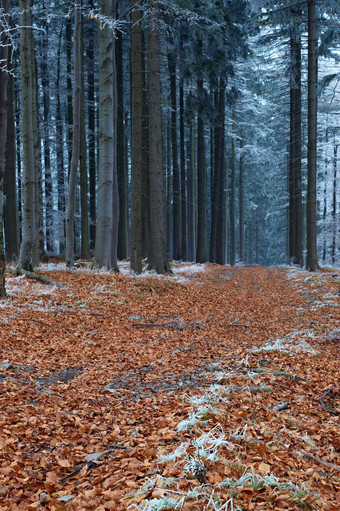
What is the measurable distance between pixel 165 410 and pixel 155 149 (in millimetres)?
11611

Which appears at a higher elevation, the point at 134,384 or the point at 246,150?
the point at 246,150

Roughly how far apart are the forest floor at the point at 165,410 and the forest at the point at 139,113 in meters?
3.13

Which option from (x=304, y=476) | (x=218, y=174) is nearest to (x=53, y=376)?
(x=304, y=476)

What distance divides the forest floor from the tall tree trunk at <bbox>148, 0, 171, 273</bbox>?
6.29m

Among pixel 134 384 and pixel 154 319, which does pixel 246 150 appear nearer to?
pixel 154 319

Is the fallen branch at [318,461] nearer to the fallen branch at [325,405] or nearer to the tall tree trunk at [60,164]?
the fallen branch at [325,405]

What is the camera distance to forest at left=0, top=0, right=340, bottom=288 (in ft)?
41.7

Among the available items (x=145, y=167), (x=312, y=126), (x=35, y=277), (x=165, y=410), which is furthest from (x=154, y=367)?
(x=145, y=167)

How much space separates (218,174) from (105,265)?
15256mm

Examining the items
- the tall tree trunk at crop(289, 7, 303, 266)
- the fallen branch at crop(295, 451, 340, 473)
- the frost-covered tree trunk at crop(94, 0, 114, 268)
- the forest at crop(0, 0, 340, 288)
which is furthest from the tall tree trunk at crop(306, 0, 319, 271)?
the fallen branch at crop(295, 451, 340, 473)

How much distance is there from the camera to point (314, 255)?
1725 cm

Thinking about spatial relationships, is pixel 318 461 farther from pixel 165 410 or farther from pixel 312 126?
pixel 312 126

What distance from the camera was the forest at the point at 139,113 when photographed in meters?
12.7

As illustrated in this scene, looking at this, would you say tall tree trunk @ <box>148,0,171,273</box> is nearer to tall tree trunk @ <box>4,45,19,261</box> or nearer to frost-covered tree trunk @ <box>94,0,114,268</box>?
frost-covered tree trunk @ <box>94,0,114,268</box>
